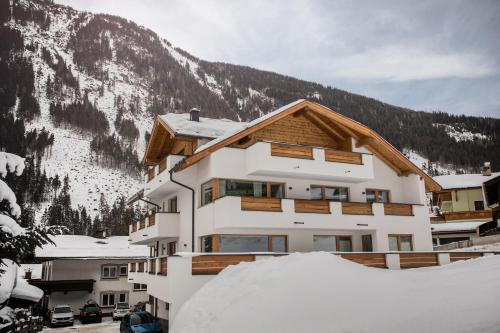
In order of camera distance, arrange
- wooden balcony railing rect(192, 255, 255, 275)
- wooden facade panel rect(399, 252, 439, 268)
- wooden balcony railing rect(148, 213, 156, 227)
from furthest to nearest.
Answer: wooden balcony railing rect(148, 213, 156, 227), wooden facade panel rect(399, 252, 439, 268), wooden balcony railing rect(192, 255, 255, 275)

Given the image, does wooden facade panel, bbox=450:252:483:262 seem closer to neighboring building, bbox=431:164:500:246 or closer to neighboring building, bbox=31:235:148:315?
neighboring building, bbox=431:164:500:246

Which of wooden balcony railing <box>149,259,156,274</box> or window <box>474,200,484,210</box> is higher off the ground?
window <box>474,200,484,210</box>

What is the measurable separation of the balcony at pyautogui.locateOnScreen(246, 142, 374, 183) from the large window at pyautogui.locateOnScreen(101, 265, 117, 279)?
2792cm

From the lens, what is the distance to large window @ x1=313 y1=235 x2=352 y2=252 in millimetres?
A: 23325

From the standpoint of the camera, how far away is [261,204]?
2081 cm

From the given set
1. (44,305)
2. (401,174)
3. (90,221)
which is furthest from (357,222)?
(90,221)

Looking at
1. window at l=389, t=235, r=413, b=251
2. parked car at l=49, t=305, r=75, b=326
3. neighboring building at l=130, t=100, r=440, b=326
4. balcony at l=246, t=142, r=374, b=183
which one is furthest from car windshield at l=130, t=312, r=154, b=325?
parked car at l=49, t=305, r=75, b=326

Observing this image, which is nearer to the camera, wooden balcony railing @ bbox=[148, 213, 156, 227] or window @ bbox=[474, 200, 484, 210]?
wooden balcony railing @ bbox=[148, 213, 156, 227]

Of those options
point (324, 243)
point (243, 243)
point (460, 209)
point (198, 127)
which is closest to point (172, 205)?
point (198, 127)

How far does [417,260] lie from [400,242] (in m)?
5.10

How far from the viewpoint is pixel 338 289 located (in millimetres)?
12367

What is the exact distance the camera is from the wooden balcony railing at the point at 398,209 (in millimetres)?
24422

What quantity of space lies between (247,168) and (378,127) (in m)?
186

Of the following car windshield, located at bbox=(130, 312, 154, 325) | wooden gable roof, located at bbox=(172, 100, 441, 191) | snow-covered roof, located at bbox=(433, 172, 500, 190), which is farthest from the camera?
snow-covered roof, located at bbox=(433, 172, 500, 190)
